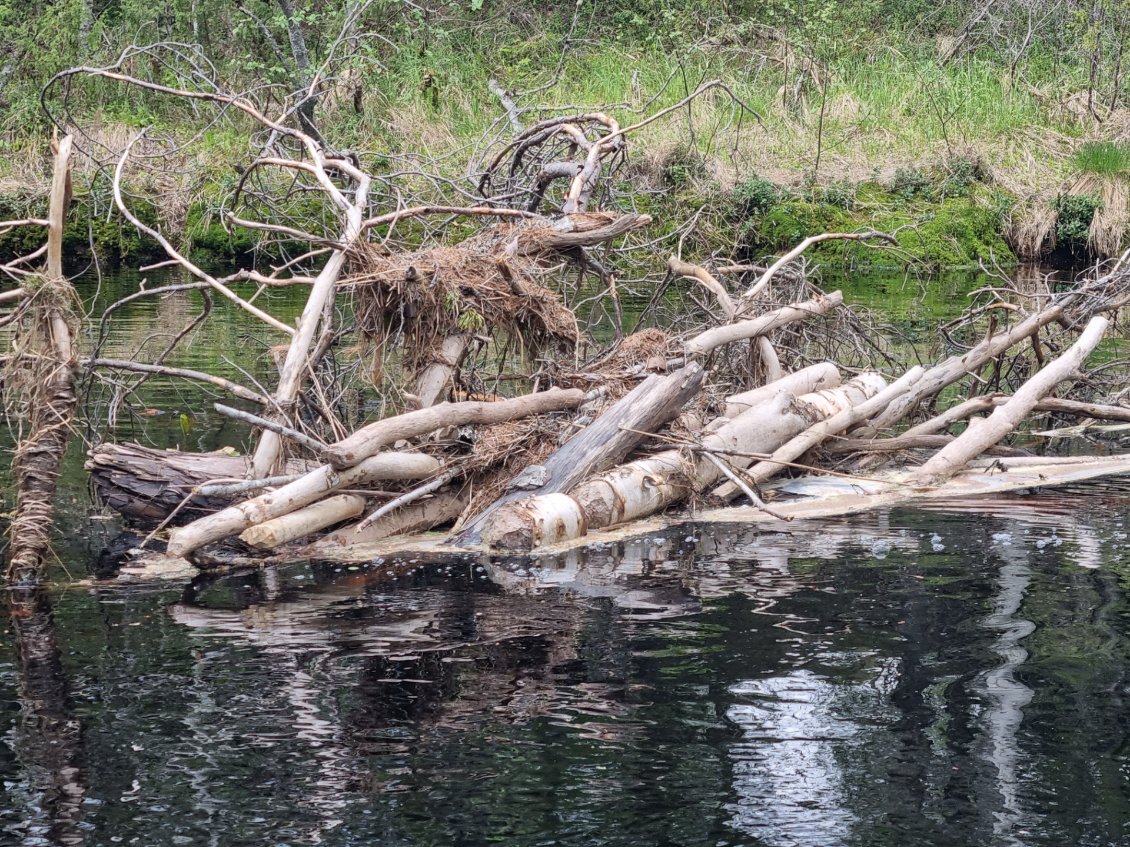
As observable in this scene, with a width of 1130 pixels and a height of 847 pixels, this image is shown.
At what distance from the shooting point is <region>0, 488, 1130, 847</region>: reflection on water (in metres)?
4.38

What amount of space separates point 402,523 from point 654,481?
4.97 feet

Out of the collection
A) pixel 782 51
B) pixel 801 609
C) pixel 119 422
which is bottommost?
pixel 801 609

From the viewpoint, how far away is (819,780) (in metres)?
4.64

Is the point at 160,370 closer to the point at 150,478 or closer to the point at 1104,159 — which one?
the point at 150,478

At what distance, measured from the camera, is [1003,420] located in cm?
966

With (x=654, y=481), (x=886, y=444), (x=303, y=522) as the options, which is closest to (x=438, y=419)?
(x=303, y=522)

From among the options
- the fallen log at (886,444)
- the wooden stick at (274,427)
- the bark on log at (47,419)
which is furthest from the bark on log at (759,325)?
the bark on log at (47,419)

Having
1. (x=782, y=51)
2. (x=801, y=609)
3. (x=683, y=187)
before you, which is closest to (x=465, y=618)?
(x=801, y=609)

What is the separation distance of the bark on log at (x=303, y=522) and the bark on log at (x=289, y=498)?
46 millimetres

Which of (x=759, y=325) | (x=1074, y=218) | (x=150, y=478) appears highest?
(x=1074, y=218)

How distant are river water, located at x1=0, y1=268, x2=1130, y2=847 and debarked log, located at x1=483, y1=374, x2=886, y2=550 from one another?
24 cm

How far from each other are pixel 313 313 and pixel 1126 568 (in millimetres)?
4694

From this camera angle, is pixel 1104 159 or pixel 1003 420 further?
pixel 1104 159

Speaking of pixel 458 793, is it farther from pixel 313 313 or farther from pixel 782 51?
pixel 782 51
